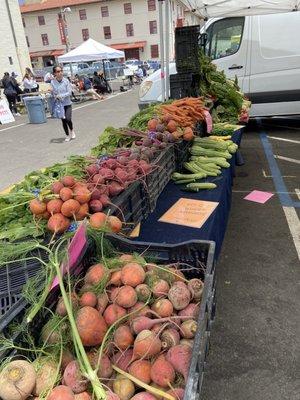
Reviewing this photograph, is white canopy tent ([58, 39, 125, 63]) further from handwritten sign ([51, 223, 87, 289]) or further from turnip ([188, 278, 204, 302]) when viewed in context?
turnip ([188, 278, 204, 302])

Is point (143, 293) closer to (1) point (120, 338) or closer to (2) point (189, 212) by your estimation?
(1) point (120, 338)

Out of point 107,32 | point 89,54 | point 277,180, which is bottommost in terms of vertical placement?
point 277,180

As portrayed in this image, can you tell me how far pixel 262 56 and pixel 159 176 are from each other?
6.41 metres

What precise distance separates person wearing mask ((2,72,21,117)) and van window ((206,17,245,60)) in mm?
10031

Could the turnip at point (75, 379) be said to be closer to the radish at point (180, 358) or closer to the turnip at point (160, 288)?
the radish at point (180, 358)

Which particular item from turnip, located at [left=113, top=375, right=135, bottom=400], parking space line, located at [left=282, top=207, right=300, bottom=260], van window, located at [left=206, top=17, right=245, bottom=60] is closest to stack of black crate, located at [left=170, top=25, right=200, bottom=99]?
parking space line, located at [left=282, top=207, right=300, bottom=260]

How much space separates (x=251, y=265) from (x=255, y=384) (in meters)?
1.39

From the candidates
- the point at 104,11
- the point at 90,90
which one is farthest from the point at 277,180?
the point at 104,11

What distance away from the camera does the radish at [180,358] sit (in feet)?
4.16

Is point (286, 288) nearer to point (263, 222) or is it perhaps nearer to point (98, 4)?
point (263, 222)

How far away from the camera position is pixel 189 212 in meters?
2.78

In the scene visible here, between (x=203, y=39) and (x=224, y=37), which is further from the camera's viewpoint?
(x=224, y=37)

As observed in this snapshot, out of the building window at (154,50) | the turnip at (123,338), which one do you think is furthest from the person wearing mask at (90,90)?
the building window at (154,50)

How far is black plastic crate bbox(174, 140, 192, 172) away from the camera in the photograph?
11.6 ft
